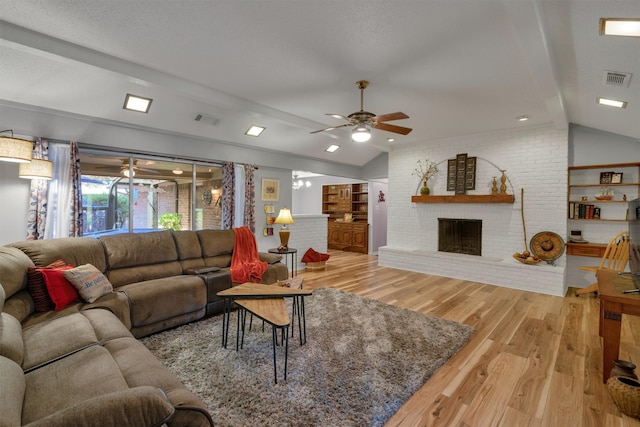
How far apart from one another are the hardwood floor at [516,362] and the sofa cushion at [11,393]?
180cm

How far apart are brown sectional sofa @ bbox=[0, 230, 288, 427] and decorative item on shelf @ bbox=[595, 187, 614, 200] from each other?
201 inches

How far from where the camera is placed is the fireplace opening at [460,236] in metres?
5.67

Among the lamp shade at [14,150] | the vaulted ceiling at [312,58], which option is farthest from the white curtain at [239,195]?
the lamp shade at [14,150]

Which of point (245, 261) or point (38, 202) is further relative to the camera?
point (245, 261)

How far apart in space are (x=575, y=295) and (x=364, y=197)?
211 inches

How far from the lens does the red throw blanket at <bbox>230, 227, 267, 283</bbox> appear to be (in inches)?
149

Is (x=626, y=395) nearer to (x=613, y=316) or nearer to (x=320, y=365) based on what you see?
(x=613, y=316)

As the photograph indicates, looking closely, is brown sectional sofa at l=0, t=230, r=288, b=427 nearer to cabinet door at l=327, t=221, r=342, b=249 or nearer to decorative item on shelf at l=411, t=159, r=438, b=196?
decorative item on shelf at l=411, t=159, r=438, b=196

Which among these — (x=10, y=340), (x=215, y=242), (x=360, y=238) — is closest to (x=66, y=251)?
(x=10, y=340)

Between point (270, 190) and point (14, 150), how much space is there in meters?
3.65

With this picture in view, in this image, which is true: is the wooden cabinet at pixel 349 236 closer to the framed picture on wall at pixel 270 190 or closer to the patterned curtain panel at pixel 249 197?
the framed picture on wall at pixel 270 190

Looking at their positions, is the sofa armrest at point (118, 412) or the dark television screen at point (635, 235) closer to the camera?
the sofa armrest at point (118, 412)

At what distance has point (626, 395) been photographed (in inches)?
73.0

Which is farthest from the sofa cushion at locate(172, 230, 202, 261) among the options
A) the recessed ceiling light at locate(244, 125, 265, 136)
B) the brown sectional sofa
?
the recessed ceiling light at locate(244, 125, 265, 136)
